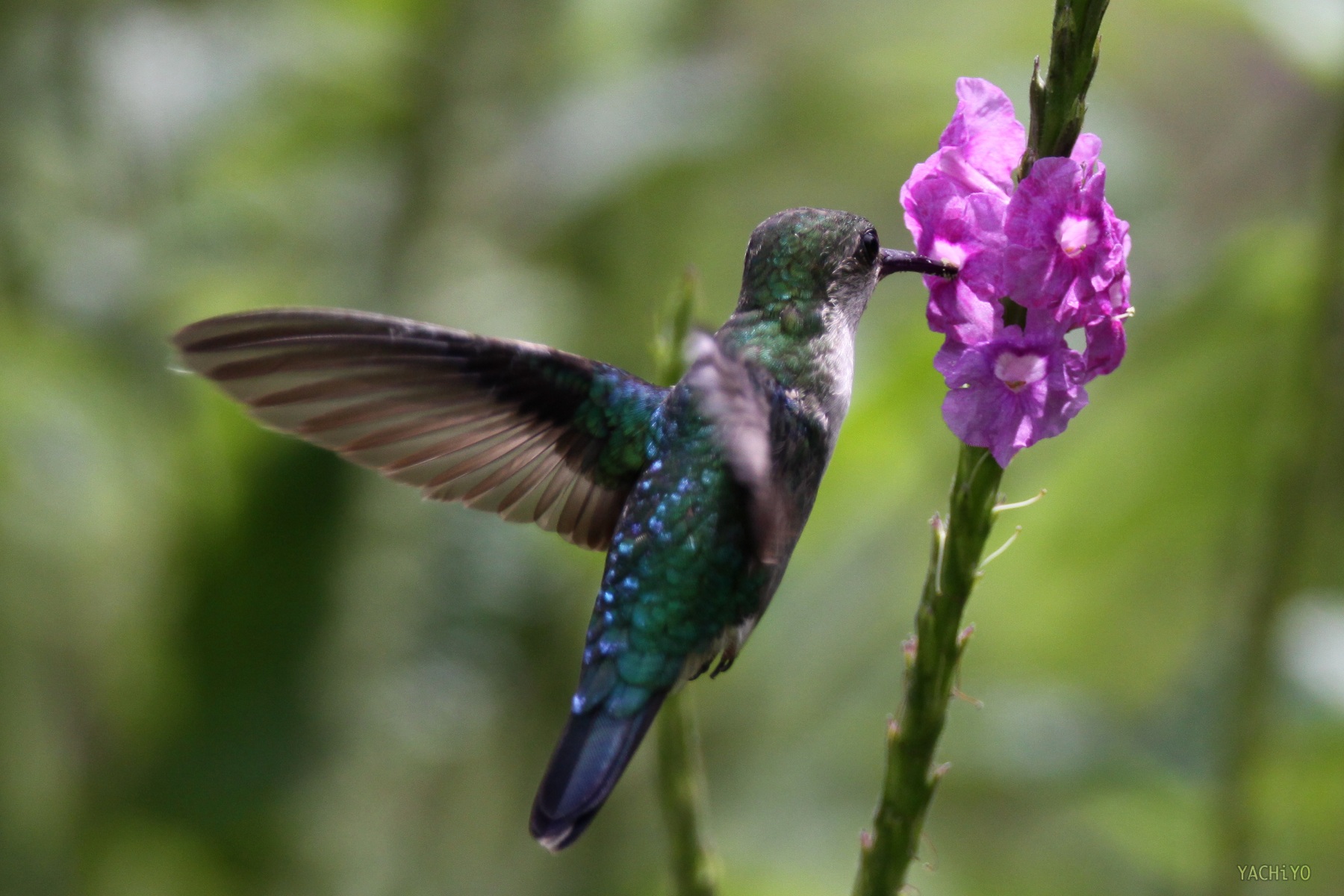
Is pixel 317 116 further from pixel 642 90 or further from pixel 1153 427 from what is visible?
pixel 1153 427

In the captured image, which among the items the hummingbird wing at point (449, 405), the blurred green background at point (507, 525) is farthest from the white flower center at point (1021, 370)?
the blurred green background at point (507, 525)

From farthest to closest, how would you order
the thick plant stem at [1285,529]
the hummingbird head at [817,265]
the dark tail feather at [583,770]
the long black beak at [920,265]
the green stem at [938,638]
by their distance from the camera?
the thick plant stem at [1285,529] → the hummingbird head at [817,265] → the long black beak at [920,265] → the dark tail feather at [583,770] → the green stem at [938,638]

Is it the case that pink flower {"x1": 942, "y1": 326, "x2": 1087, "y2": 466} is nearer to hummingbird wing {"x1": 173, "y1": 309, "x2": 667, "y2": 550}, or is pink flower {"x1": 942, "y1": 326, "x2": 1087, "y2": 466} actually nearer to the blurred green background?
hummingbird wing {"x1": 173, "y1": 309, "x2": 667, "y2": 550}

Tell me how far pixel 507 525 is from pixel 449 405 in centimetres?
116

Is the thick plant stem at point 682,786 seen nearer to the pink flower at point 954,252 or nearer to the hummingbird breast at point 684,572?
the hummingbird breast at point 684,572

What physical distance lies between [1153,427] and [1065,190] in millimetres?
1889

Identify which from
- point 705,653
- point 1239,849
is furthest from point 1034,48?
point 705,653

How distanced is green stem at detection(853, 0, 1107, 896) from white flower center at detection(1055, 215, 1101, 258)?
0.23 ft

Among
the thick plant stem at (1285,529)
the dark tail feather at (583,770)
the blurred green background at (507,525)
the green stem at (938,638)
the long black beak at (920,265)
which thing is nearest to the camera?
the green stem at (938,638)

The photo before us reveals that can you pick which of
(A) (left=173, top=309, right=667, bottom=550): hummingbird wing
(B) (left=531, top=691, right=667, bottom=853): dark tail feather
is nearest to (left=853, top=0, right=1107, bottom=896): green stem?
(B) (left=531, top=691, right=667, bottom=853): dark tail feather

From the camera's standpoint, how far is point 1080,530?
307 cm

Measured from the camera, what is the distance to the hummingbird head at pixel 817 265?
1583 mm

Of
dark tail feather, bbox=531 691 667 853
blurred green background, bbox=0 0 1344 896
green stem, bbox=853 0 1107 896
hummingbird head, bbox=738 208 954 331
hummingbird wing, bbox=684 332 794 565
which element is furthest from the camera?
blurred green background, bbox=0 0 1344 896

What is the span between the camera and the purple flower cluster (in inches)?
50.3
